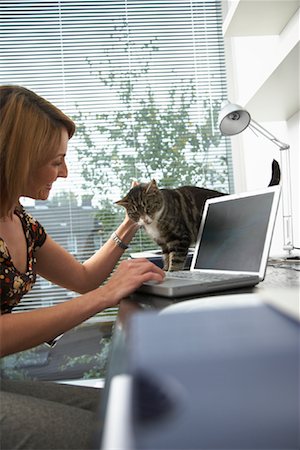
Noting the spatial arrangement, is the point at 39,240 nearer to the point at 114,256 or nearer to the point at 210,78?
the point at 114,256

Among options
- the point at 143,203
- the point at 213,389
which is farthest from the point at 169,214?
the point at 213,389

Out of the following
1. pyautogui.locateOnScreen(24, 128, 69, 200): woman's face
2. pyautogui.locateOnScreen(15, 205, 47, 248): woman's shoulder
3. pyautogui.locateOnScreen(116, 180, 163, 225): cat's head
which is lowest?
pyautogui.locateOnScreen(15, 205, 47, 248): woman's shoulder

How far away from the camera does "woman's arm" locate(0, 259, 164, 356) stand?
2.74ft

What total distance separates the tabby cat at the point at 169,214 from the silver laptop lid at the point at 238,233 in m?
0.19

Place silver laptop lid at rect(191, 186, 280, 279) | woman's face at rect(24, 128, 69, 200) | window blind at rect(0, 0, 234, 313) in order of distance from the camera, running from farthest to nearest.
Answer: window blind at rect(0, 0, 234, 313), woman's face at rect(24, 128, 69, 200), silver laptop lid at rect(191, 186, 280, 279)

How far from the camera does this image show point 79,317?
870mm

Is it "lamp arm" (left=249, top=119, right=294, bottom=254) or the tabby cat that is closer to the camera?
the tabby cat

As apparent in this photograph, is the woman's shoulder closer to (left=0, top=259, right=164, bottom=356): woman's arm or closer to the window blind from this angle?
(left=0, top=259, right=164, bottom=356): woman's arm

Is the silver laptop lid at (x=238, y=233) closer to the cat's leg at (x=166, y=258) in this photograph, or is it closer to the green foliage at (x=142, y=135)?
the cat's leg at (x=166, y=258)

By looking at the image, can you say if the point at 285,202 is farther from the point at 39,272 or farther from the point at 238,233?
the point at 39,272

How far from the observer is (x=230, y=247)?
3.54 ft

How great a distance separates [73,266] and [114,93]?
155 centimetres

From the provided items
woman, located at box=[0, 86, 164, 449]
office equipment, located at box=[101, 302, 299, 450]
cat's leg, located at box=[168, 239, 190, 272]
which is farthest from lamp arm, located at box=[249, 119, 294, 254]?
office equipment, located at box=[101, 302, 299, 450]

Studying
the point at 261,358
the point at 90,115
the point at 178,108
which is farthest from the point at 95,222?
the point at 261,358
